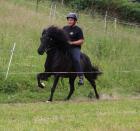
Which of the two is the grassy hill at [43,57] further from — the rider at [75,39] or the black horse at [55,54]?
the rider at [75,39]

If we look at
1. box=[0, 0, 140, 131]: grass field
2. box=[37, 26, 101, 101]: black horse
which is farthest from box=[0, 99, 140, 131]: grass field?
box=[37, 26, 101, 101]: black horse

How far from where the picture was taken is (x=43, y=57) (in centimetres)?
1958

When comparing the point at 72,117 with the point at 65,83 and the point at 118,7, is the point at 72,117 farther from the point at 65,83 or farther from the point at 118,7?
the point at 118,7

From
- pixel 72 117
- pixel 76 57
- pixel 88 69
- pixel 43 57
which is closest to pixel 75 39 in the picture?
pixel 76 57

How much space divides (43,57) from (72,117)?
890 cm

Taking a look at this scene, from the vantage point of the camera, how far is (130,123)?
32.9 feet

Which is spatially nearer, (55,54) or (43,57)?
(55,54)

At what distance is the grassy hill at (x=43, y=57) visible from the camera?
53.0ft

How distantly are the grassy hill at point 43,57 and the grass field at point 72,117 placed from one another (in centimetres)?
285

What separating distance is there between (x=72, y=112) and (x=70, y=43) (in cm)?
354

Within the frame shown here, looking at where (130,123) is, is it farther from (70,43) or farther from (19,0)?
(19,0)

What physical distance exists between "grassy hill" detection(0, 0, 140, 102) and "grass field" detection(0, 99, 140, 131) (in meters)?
2.85

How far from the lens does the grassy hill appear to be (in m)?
16.2

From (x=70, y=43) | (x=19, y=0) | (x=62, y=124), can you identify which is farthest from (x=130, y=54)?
(x=62, y=124)
